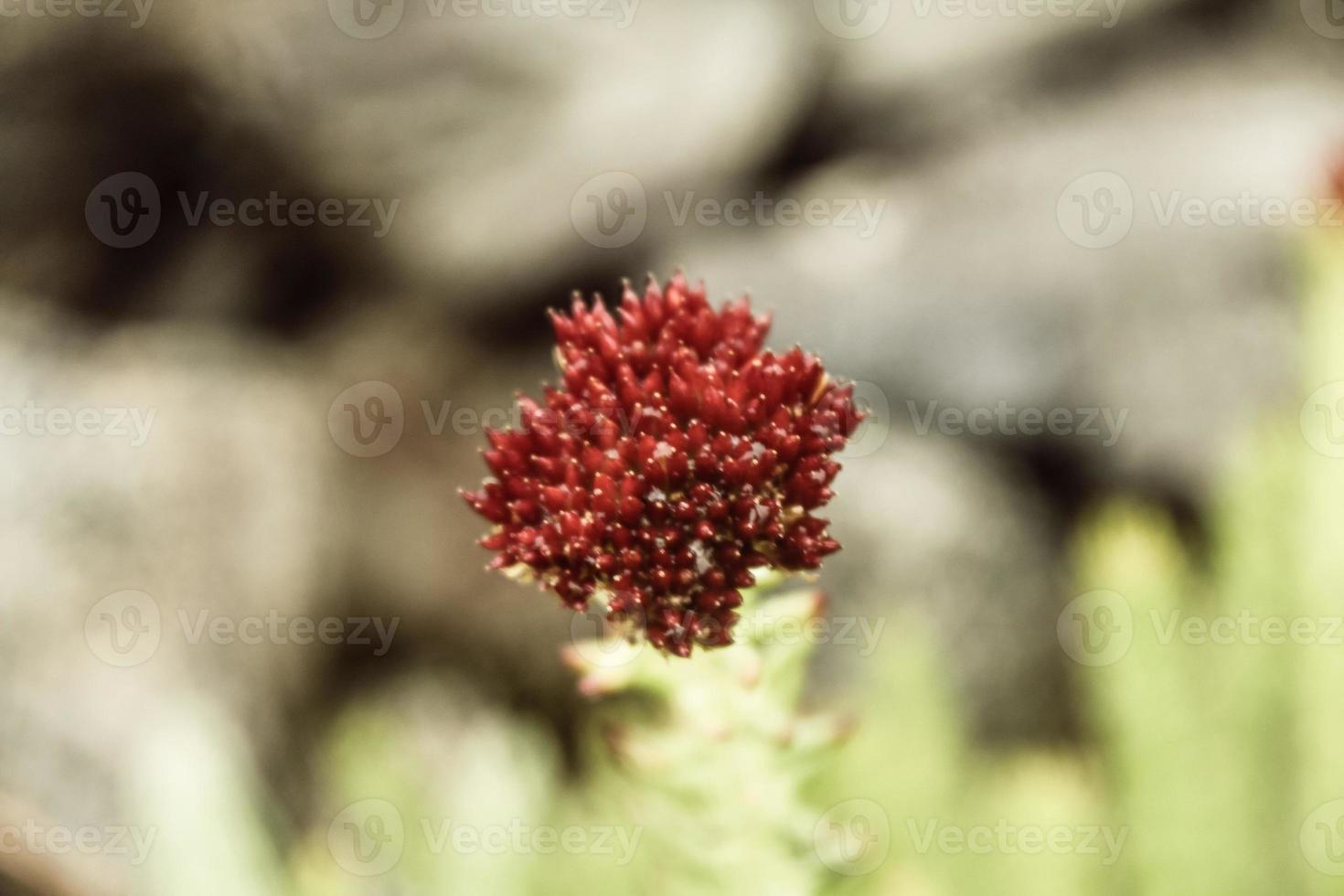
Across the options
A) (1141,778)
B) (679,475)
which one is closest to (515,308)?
(1141,778)

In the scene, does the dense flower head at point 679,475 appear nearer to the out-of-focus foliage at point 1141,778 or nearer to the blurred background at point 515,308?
the out-of-focus foliage at point 1141,778

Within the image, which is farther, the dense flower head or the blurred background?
the blurred background

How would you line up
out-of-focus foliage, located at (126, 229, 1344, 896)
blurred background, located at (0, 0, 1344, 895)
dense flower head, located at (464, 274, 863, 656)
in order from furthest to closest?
blurred background, located at (0, 0, 1344, 895)
out-of-focus foliage, located at (126, 229, 1344, 896)
dense flower head, located at (464, 274, 863, 656)

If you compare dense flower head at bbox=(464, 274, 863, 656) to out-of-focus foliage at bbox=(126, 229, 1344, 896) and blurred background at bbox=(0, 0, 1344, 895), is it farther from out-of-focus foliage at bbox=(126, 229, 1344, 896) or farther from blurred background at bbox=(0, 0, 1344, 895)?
blurred background at bbox=(0, 0, 1344, 895)

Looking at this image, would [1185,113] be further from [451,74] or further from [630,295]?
[630,295]

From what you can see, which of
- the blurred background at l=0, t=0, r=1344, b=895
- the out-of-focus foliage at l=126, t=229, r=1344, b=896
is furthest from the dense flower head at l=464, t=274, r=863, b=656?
the blurred background at l=0, t=0, r=1344, b=895

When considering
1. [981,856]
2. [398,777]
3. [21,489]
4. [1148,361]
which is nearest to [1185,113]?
[1148,361]
